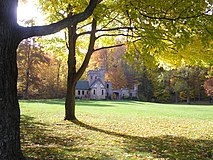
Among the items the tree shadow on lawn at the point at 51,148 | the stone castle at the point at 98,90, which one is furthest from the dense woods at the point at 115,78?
the tree shadow on lawn at the point at 51,148

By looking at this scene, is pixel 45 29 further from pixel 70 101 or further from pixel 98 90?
pixel 98 90

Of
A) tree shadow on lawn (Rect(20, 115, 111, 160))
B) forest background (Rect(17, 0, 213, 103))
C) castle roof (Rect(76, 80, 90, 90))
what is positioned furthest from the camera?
castle roof (Rect(76, 80, 90, 90))

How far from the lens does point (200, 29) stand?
23.9 ft

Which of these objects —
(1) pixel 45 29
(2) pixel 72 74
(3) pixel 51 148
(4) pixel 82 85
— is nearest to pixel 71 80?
(2) pixel 72 74

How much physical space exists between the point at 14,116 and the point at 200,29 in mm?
5613

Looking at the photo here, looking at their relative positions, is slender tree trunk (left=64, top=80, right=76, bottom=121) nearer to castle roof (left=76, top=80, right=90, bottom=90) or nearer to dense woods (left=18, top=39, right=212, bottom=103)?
dense woods (left=18, top=39, right=212, bottom=103)

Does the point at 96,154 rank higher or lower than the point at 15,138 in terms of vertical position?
lower

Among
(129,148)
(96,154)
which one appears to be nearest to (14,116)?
(96,154)

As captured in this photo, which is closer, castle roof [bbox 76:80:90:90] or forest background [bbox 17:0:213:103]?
forest background [bbox 17:0:213:103]

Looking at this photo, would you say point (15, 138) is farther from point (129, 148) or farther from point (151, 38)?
point (151, 38)

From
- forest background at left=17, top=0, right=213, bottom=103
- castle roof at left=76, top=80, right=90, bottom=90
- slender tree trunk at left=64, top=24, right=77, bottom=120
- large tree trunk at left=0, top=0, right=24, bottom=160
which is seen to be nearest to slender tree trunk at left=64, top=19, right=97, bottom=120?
slender tree trunk at left=64, top=24, right=77, bottom=120

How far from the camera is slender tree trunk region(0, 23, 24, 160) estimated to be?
160 inches

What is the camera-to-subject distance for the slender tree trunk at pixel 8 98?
4055 millimetres

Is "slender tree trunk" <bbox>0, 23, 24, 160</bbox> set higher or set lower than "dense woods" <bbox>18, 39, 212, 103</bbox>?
lower
